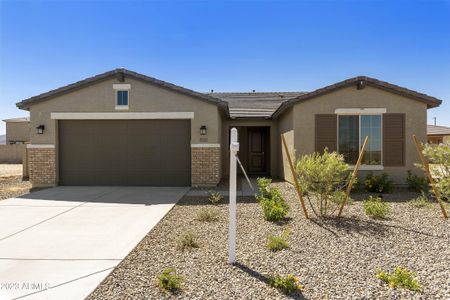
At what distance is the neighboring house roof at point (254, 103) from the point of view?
45.7ft

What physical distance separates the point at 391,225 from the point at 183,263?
14.0 feet

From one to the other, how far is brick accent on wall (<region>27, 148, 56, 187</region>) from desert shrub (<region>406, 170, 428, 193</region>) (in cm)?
1269

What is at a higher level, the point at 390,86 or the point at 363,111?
the point at 390,86

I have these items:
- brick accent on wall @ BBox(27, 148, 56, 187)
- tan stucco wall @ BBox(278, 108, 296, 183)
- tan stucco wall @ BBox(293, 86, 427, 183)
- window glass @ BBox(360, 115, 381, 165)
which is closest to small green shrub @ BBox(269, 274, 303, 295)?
tan stucco wall @ BBox(278, 108, 296, 183)

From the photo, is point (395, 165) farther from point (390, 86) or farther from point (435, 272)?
point (435, 272)

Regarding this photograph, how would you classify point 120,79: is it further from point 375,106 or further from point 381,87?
point 381,87

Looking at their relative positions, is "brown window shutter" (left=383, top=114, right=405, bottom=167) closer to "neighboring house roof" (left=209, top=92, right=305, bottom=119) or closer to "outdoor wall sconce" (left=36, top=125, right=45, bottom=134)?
"neighboring house roof" (left=209, top=92, right=305, bottom=119)

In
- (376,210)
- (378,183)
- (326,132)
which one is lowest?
(376,210)

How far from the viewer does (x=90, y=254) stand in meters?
4.27

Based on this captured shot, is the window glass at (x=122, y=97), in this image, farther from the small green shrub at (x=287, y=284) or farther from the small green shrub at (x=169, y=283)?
the small green shrub at (x=287, y=284)

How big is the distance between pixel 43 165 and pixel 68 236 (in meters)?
6.69

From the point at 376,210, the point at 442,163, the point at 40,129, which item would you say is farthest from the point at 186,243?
the point at 40,129

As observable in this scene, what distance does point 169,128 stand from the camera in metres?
10.6

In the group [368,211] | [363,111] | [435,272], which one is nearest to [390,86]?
[363,111]
